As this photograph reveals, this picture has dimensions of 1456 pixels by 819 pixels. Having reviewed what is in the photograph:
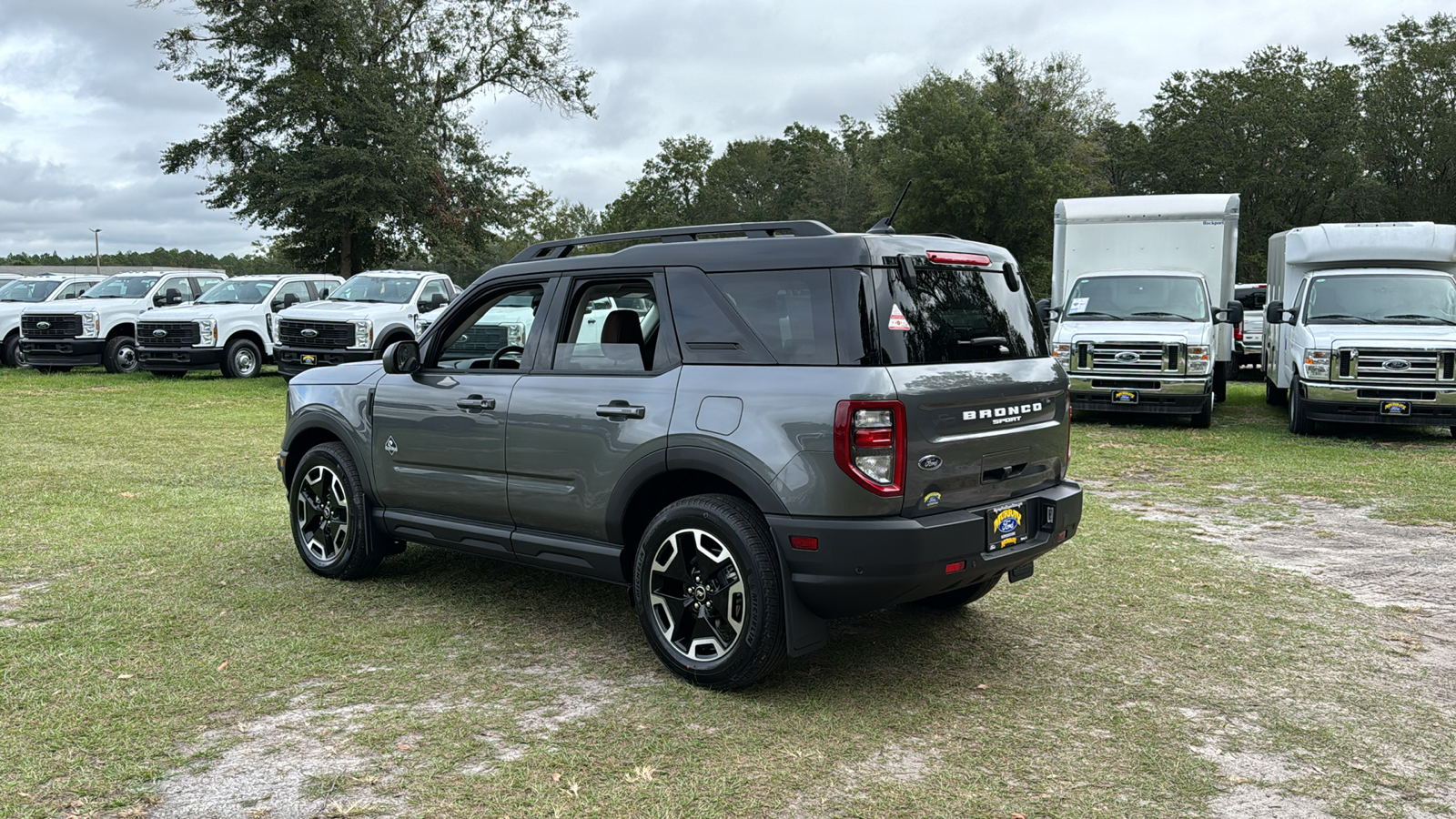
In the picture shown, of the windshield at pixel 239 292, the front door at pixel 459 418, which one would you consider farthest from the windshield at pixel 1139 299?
the windshield at pixel 239 292

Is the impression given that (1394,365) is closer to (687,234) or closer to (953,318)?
(953,318)

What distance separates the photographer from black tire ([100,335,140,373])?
74.7ft

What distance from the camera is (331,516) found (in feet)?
21.1

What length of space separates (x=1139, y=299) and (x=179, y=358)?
664 inches

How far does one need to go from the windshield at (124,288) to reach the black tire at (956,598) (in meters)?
22.0

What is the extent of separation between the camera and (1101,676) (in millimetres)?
4867

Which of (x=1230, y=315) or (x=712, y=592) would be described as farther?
(x=1230, y=315)

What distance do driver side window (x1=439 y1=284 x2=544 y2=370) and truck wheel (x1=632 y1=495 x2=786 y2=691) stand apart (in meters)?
1.43

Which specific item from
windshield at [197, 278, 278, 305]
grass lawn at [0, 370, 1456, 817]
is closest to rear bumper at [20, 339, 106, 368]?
windshield at [197, 278, 278, 305]

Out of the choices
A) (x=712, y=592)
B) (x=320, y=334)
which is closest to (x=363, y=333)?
(x=320, y=334)

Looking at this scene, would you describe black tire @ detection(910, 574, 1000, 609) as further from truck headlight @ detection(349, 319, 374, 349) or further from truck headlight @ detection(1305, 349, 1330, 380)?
truck headlight @ detection(349, 319, 374, 349)

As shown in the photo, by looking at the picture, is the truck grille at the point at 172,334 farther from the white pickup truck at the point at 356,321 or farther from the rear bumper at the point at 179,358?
the white pickup truck at the point at 356,321

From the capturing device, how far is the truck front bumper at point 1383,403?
12.6 metres

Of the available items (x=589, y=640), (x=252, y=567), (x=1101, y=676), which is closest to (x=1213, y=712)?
(x=1101, y=676)
